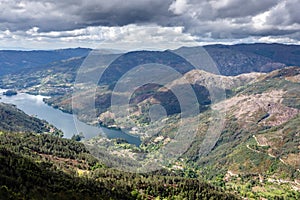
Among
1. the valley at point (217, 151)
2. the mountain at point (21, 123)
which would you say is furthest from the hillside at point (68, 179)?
the mountain at point (21, 123)

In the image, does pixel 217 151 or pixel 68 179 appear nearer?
pixel 68 179

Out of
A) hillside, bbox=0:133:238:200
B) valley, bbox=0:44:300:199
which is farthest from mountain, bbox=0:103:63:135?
hillside, bbox=0:133:238:200

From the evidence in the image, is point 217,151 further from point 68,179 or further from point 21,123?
point 68,179

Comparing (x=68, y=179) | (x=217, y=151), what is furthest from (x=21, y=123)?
(x=68, y=179)

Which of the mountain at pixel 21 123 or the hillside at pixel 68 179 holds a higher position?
the hillside at pixel 68 179

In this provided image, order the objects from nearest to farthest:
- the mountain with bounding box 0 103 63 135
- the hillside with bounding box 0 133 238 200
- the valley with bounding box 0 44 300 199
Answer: the hillside with bounding box 0 133 238 200 < the valley with bounding box 0 44 300 199 < the mountain with bounding box 0 103 63 135

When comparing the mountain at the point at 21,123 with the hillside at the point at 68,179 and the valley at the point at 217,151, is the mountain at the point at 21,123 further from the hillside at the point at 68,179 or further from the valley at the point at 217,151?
the hillside at the point at 68,179

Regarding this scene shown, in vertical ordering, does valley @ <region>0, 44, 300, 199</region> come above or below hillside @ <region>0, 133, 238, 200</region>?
below

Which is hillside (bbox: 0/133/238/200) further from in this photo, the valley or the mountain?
the mountain

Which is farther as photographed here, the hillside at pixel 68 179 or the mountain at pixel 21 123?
the mountain at pixel 21 123

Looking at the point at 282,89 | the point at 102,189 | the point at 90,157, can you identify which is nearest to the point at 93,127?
the point at 90,157

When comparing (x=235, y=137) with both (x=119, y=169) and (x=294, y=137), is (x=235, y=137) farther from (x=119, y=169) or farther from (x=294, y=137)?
(x=119, y=169)
